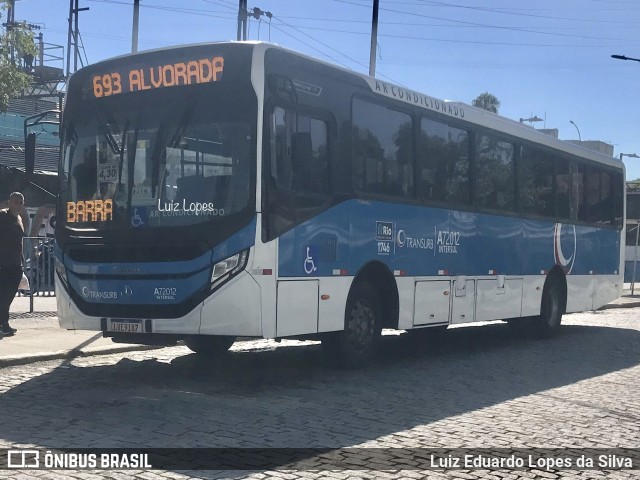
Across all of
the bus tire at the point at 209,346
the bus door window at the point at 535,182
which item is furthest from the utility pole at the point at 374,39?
the bus tire at the point at 209,346

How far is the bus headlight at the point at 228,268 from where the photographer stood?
29.8 feet

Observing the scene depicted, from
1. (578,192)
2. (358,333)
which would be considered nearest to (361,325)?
(358,333)

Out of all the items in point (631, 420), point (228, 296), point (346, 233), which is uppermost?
point (346, 233)

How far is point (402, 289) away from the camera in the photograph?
11703 mm

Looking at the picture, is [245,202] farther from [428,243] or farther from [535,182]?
[535,182]

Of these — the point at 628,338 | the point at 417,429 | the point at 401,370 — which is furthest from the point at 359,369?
the point at 628,338

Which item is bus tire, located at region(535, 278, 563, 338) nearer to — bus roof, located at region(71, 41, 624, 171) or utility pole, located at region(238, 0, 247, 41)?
bus roof, located at region(71, 41, 624, 171)

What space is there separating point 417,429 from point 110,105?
16.5 feet

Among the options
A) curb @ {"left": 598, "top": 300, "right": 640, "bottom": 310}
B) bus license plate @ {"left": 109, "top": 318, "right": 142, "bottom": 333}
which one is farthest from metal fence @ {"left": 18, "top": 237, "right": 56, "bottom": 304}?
curb @ {"left": 598, "top": 300, "right": 640, "bottom": 310}

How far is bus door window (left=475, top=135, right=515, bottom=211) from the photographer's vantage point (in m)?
14.0

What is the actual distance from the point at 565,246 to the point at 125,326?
10333 millimetres

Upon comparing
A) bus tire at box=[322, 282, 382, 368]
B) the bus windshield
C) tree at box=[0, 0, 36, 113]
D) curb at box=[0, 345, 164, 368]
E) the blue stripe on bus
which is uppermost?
tree at box=[0, 0, 36, 113]

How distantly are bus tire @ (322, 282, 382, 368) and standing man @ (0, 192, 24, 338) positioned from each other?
190 inches

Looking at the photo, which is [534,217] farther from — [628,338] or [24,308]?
[24,308]
